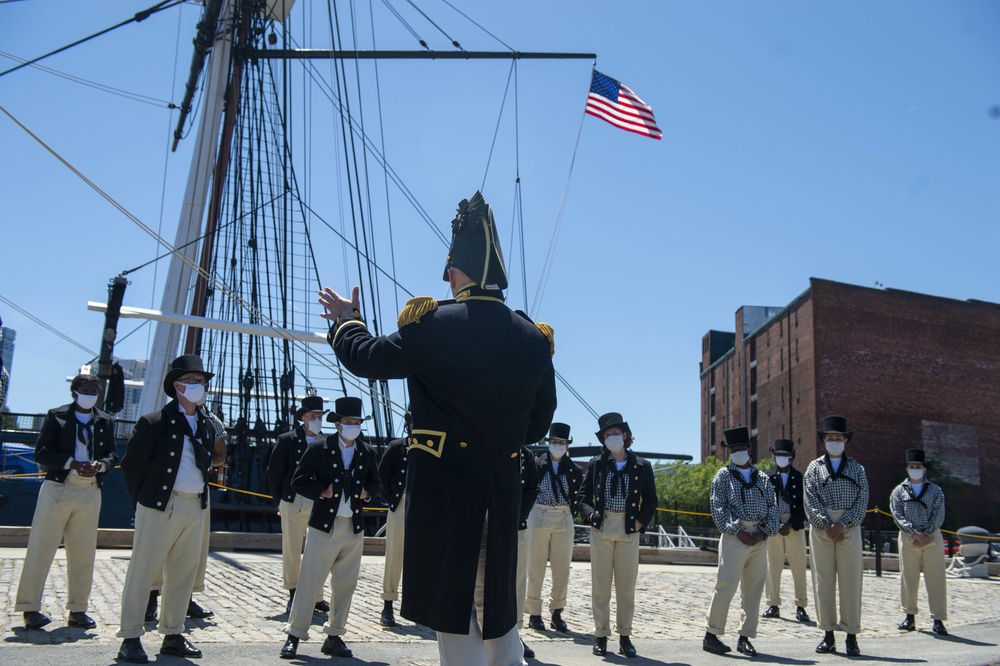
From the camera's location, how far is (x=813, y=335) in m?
50.1

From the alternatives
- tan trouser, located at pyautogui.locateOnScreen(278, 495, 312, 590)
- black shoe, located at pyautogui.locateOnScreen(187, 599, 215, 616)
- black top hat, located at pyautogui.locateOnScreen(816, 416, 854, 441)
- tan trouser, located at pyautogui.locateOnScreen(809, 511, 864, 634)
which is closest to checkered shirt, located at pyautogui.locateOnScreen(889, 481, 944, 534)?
black top hat, located at pyautogui.locateOnScreen(816, 416, 854, 441)

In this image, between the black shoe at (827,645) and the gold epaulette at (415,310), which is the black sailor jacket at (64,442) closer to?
the gold epaulette at (415,310)

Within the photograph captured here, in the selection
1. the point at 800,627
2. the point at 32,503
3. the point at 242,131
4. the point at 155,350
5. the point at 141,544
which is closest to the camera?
the point at 141,544

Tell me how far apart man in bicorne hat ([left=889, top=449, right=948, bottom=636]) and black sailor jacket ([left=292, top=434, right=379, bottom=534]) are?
652 cm

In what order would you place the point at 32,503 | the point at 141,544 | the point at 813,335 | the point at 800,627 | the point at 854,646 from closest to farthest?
the point at 141,544
the point at 854,646
the point at 800,627
the point at 32,503
the point at 813,335

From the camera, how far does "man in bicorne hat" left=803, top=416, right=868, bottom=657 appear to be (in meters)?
8.29

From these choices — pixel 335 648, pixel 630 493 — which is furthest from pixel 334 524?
pixel 630 493

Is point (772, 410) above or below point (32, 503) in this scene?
above

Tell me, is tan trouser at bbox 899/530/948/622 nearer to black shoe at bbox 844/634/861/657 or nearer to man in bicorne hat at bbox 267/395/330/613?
black shoe at bbox 844/634/861/657

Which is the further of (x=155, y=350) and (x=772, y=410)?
(x=772, y=410)

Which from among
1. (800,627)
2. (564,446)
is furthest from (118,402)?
(800,627)

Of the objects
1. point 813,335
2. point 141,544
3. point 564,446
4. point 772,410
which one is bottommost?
point 141,544

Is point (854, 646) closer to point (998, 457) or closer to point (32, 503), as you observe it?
point (32, 503)

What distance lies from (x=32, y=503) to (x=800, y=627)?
22.5 meters
